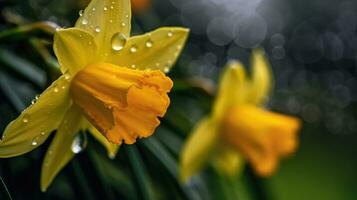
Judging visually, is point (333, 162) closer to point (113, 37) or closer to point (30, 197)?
point (30, 197)

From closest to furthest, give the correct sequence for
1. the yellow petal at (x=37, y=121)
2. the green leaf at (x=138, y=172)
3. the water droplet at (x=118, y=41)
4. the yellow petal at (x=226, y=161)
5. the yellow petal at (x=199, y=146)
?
the yellow petal at (x=37, y=121), the water droplet at (x=118, y=41), the green leaf at (x=138, y=172), the yellow petal at (x=199, y=146), the yellow petal at (x=226, y=161)

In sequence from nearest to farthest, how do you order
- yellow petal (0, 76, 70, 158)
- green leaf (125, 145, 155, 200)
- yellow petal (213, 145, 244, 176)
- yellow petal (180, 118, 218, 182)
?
1. yellow petal (0, 76, 70, 158)
2. green leaf (125, 145, 155, 200)
3. yellow petal (180, 118, 218, 182)
4. yellow petal (213, 145, 244, 176)

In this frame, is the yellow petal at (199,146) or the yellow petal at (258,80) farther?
the yellow petal at (258,80)

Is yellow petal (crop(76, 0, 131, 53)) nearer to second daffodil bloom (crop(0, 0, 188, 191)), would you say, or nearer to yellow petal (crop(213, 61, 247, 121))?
second daffodil bloom (crop(0, 0, 188, 191))

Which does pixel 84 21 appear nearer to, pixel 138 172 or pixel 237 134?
pixel 138 172

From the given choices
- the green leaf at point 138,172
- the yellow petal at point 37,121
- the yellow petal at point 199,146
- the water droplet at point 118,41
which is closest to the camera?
the yellow petal at point 37,121

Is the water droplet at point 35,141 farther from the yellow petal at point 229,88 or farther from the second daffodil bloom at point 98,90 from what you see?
the yellow petal at point 229,88

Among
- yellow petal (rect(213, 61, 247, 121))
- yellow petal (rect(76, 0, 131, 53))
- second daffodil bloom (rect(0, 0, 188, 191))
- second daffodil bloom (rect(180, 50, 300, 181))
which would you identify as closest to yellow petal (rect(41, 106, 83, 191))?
second daffodil bloom (rect(0, 0, 188, 191))

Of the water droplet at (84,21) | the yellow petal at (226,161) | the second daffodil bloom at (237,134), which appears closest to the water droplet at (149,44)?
the water droplet at (84,21)
